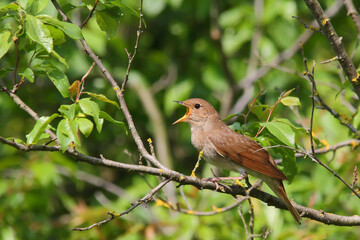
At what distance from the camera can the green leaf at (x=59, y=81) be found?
3.55 meters

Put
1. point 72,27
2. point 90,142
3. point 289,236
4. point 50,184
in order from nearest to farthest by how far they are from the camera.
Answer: point 72,27 < point 289,236 < point 50,184 < point 90,142

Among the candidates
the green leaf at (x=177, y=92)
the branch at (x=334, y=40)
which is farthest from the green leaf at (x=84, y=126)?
the green leaf at (x=177, y=92)

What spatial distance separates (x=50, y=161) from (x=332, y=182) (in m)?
3.89

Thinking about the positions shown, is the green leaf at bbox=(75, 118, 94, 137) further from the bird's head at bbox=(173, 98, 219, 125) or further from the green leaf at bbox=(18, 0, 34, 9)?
the bird's head at bbox=(173, 98, 219, 125)

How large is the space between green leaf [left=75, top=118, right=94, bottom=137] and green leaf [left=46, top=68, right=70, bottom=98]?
0.26m

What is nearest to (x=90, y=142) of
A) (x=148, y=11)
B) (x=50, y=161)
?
(x=50, y=161)

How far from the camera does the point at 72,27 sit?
347cm

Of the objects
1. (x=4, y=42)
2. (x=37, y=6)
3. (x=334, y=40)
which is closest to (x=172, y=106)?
(x=334, y=40)

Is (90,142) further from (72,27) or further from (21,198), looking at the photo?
(72,27)

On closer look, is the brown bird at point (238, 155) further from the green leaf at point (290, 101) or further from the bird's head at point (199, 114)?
the green leaf at point (290, 101)

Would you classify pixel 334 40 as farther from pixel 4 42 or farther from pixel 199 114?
pixel 4 42

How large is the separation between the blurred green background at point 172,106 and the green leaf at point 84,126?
2812 mm

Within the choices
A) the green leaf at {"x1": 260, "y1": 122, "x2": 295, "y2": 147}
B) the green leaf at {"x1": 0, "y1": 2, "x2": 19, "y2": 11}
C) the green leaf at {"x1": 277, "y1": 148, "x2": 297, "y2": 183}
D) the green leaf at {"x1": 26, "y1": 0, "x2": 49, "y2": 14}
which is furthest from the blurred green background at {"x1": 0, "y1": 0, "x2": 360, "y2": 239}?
the green leaf at {"x1": 0, "y1": 2, "x2": 19, "y2": 11}

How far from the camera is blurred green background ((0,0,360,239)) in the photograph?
6547 millimetres
